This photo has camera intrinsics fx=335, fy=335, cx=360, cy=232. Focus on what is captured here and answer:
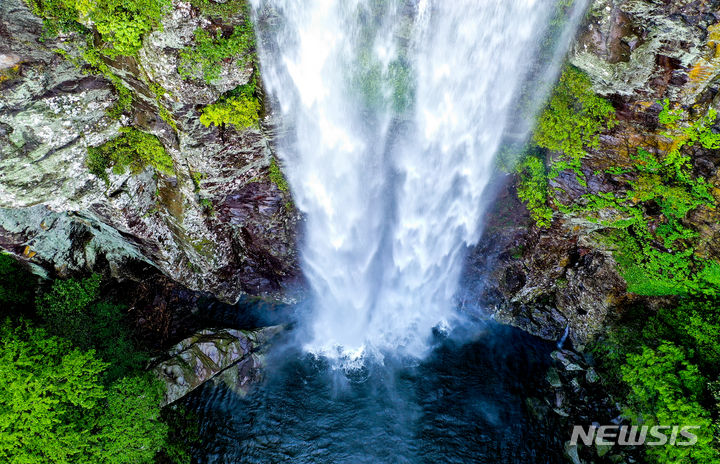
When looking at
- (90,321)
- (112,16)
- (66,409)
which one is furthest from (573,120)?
(90,321)

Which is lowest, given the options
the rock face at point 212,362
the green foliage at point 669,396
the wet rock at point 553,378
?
the rock face at point 212,362

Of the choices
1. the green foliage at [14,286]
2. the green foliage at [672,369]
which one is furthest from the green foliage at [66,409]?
the green foliage at [672,369]

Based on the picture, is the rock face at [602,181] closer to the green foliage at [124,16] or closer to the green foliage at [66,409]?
the green foliage at [124,16]

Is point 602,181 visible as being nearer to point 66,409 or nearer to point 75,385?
point 75,385

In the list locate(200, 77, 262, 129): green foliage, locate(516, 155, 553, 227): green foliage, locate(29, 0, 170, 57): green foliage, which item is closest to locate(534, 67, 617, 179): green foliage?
locate(516, 155, 553, 227): green foliage

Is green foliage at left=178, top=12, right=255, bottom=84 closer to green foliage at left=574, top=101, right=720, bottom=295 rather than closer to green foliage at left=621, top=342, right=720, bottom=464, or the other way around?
green foliage at left=574, top=101, right=720, bottom=295

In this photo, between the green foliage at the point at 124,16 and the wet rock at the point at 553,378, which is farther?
the wet rock at the point at 553,378

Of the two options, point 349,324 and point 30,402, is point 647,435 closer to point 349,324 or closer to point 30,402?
point 349,324
